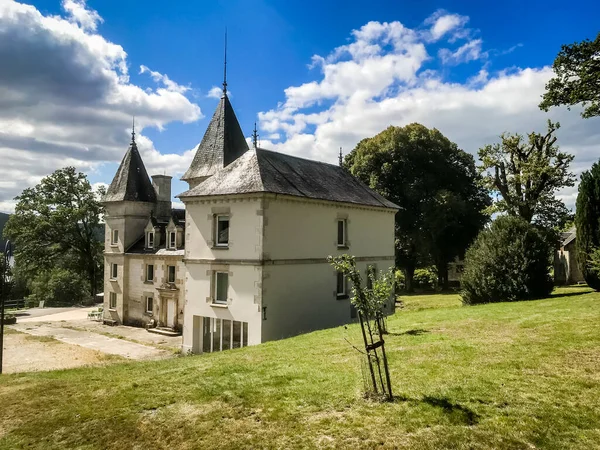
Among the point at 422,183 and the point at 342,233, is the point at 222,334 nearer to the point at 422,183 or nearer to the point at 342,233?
the point at 342,233

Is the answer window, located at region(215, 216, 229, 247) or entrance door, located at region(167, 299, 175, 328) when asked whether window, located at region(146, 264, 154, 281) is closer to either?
entrance door, located at region(167, 299, 175, 328)

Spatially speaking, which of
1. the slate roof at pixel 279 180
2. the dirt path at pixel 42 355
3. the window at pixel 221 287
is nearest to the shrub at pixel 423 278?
the slate roof at pixel 279 180

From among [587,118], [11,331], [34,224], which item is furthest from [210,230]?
Answer: [34,224]

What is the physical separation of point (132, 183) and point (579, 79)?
100 ft

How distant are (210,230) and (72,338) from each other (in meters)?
15.2

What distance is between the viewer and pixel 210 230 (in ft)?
65.8

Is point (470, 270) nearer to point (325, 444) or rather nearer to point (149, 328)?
point (325, 444)

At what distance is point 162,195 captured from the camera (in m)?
34.8

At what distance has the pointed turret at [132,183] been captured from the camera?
109 feet

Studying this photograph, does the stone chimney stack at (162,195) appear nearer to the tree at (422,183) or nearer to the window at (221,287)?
the window at (221,287)

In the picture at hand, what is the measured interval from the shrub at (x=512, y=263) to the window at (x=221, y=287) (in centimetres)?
1268

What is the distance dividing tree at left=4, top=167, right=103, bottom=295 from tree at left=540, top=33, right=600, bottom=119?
45898mm

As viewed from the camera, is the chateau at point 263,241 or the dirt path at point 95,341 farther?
the dirt path at point 95,341

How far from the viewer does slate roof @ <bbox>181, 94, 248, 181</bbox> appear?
87.6ft
